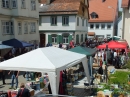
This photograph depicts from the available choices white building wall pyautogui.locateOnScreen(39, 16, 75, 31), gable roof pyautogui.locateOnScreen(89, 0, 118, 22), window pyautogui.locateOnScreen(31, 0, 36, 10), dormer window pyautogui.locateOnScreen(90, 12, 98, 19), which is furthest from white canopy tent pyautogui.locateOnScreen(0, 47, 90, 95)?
dormer window pyautogui.locateOnScreen(90, 12, 98, 19)

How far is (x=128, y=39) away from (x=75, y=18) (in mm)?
9737

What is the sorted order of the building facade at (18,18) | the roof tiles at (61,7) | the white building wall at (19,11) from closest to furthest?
the white building wall at (19,11) < the building facade at (18,18) < the roof tiles at (61,7)

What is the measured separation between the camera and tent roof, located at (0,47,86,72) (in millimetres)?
9298

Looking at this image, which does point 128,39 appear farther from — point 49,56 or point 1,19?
point 49,56

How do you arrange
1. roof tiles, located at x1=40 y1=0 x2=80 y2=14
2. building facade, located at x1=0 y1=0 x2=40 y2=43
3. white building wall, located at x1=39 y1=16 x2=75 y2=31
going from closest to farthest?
building facade, located at x1=0 y1=0 x2=40 y2=43
roof tiles, located at x1=40 y1=0 x2=80 y2=14
white building wall, located at x1=39 y1=16 x2=75 y2=31

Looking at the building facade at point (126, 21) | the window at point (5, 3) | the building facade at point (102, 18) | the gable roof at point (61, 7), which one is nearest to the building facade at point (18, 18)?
the window at point (5, 3)

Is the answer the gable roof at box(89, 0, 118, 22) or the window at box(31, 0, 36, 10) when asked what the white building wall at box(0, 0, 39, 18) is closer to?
the window at box(31, 0, 36, 10)

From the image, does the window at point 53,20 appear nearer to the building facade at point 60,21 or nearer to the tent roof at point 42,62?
the building facade at point 60,21

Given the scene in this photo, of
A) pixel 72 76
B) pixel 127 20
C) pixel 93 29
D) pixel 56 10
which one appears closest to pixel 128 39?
pixel 127 20

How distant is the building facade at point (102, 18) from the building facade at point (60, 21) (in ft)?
52.3

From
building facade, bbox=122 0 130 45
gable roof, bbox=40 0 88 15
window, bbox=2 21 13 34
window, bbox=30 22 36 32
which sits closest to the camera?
window, bbox=2 21 13 34

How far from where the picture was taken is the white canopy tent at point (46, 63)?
29.9 ft

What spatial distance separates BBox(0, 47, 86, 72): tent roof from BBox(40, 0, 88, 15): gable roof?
22700mm

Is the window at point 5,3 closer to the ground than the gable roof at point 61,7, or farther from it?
closer to the ground
